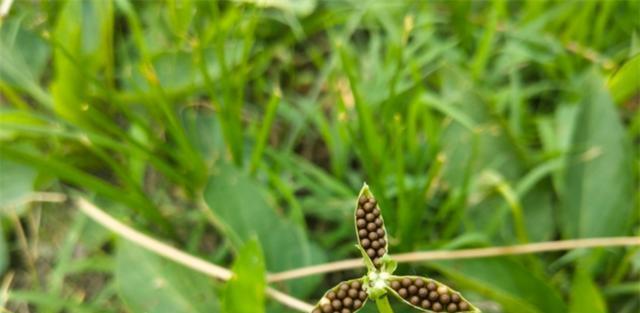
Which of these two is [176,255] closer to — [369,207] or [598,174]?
[369,207]

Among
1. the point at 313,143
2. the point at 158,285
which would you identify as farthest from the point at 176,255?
the point at 313,143

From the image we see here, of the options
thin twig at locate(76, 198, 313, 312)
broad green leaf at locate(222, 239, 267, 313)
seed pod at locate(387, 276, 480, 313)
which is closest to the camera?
seed pod at locate(387, 276, 480, 313)

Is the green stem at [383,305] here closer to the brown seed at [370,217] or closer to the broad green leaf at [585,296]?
the brown seed at [370,217]

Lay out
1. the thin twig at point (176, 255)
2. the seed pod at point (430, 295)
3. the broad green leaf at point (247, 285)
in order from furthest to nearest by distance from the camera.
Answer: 1. the thin twig at point (176, 255)
2. the broad green leaf at point (247, 285)
3. the seed pod at point (430, 295)

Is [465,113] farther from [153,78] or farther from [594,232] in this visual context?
[153,78]

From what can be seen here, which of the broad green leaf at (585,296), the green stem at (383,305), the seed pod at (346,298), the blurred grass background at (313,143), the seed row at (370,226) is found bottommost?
the seed pod at (346,298)

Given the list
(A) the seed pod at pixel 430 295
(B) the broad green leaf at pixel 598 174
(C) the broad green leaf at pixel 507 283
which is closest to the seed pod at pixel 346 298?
(A) the seed pod at pixel 430 295

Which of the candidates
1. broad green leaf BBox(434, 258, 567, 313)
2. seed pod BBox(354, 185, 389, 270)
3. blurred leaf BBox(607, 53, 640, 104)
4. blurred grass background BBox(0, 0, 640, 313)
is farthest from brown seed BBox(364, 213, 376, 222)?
blurred leaf BBox(607, 53, 640, 104)

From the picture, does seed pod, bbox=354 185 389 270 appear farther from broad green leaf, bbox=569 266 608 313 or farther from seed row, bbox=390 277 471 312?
broad green leaf, bbox=569 266 608 313
